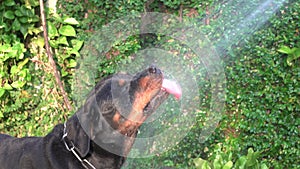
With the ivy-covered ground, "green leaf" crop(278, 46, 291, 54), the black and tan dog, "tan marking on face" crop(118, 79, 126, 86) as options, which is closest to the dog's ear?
the black and tan dog

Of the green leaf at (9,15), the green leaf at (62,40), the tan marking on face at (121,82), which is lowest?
the green leaf at (62,40)

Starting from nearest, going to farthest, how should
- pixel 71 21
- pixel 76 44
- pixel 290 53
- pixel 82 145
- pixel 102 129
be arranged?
pixel 82 145 → pixel 102 129 → pixel 290 53 → pixel 71 21 → pixel 76 44

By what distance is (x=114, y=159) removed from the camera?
126 inches

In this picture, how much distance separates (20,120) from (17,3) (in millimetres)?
1329

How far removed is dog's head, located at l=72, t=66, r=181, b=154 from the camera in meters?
3.15

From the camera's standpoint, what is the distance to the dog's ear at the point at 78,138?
3049 millimetres

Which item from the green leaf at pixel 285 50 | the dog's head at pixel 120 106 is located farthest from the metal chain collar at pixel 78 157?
the green leaf at pixel 285 50

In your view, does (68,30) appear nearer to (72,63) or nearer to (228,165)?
(72,63)

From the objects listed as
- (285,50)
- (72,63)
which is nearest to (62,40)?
(72,63)

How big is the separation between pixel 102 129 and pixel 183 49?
2069mm

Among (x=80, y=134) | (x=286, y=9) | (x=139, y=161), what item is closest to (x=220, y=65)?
(x=286, y=9)

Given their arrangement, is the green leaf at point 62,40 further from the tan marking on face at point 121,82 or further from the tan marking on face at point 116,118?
the tan marking on face at point 116,118

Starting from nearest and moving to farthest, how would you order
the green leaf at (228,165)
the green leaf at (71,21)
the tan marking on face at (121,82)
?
the tan marking on face at (121,82), the green leaf at (228,165), the green leaf at (71,21)

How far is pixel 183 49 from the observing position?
5039mm
